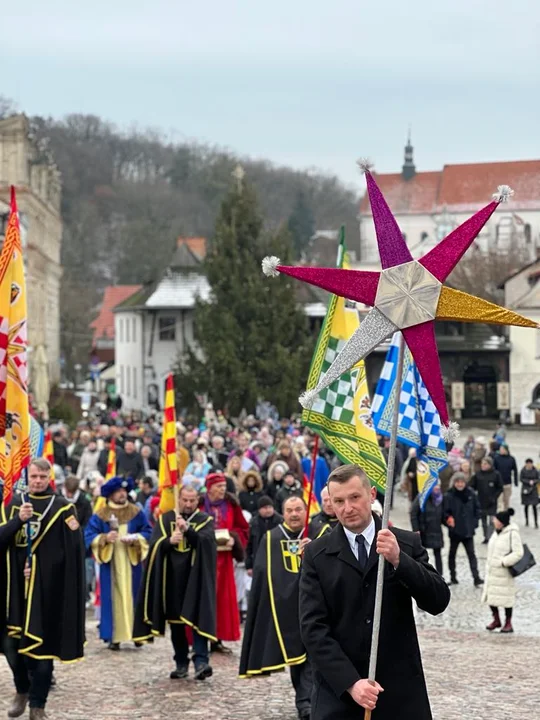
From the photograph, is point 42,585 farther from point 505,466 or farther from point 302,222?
→ point 302,222

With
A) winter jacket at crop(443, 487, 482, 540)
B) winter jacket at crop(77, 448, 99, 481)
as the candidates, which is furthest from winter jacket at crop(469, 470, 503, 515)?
winter jacket at crop(77, 448, 99, 481)

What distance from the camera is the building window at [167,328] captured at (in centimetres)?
7206

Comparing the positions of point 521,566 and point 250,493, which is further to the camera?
point 250,493

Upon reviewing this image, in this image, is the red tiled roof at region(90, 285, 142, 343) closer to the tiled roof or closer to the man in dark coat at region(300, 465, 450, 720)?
the tiled roof

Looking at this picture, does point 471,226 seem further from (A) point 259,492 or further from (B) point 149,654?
(A) point 259,492

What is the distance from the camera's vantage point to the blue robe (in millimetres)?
14188

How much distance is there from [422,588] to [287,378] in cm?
4857

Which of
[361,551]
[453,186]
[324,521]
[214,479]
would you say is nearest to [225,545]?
[214,479]

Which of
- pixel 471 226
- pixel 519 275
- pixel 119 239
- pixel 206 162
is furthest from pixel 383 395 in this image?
pixel 206 162

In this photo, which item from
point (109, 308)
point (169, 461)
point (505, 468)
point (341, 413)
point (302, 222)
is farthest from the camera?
point (302, 222)

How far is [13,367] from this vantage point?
11.1m

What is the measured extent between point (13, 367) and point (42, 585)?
1696 mm

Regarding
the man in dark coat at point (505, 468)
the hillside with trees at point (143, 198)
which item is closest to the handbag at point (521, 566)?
the man in dark coat at point (505, 468)

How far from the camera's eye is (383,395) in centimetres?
1527
